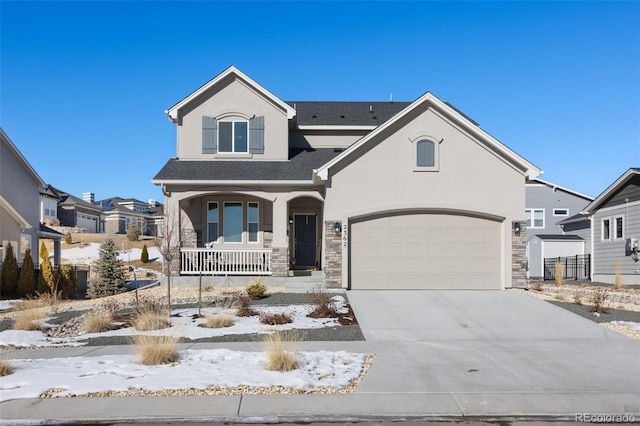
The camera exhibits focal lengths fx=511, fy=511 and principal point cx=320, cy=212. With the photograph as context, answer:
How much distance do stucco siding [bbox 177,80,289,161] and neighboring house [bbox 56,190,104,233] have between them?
34654mm

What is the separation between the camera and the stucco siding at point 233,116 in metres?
20.2

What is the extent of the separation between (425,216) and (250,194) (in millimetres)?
6324

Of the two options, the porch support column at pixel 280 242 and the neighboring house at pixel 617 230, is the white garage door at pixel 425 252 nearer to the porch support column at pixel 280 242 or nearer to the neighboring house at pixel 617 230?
the porch support column at pixel 280 242

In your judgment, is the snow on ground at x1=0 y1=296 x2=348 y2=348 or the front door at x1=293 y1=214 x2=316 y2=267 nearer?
the snow on ground at x1=0 y1=296 x2=348 y2=348

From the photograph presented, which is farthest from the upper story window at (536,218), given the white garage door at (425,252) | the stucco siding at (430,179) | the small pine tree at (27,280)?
the small pine tree at (27,280)

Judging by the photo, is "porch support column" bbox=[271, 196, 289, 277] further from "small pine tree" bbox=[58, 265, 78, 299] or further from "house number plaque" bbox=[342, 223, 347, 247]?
"small pine tree" bbox=[58, 265, 78, 299]

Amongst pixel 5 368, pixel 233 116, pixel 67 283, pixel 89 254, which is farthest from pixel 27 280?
pixel 89 254

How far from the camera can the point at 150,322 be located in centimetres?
1149

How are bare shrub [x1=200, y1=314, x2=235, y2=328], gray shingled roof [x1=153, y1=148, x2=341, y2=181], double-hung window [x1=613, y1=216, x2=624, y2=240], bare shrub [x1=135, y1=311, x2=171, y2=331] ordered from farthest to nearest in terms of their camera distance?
double-hung window [x1=613, y1=216, x2=624, y2=240] → gray shingled roof [x1=153, y1=148, x2=341, y2=181] → bare shrub [x1=200, y1=314, x2=235, y2=328] → bare shrub [x1=135, y1=311, x2=171, y2=331]

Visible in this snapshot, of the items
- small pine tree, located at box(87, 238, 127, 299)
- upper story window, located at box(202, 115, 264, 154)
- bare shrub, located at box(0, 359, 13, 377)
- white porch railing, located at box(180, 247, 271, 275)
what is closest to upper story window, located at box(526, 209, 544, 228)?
upper story window, located at box(202, 115, 264, 154)

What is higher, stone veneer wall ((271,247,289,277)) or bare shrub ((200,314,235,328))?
stone veneer wall ((271,247,289,277))

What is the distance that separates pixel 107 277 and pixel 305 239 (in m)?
7.90

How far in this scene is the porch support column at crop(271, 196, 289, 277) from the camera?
60.6ft

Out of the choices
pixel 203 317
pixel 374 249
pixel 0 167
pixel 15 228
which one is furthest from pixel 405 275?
pixel 0 167
